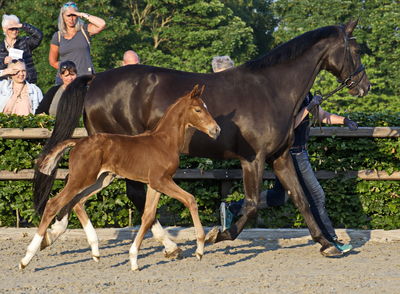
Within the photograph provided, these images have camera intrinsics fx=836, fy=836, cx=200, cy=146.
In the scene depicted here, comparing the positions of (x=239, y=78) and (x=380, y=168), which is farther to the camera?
(x=380, y=168)

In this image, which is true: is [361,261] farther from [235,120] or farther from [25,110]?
[25,110]

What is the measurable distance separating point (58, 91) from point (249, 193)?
11.6 ft

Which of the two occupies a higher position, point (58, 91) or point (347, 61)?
point (347, 61)

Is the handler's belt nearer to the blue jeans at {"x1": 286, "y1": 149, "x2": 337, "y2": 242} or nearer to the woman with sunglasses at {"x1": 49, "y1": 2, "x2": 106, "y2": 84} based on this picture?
the blue jeans at {"x1": 286, "y1": 149, "x2": 337, "y2": 242}

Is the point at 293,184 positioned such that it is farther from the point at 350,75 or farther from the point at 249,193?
the point at 350,75

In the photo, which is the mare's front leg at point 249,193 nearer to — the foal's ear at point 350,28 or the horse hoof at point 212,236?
the horse hoof at point 212,236

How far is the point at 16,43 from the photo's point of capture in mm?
11539

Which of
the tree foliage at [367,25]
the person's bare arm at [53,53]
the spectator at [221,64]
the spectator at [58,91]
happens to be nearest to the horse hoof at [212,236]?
the spectator at [221,64]

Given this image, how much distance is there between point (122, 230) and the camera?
9.49m

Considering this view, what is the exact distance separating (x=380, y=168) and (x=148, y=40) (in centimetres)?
3327

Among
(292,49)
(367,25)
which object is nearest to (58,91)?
(292,49)

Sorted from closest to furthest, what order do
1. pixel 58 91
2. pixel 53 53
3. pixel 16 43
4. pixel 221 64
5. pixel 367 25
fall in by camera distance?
pixel 221 64, pixel 58 91, pixel 53 53, pixel 16 43, pixel 367 25

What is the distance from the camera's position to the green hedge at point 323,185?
9.70 meters

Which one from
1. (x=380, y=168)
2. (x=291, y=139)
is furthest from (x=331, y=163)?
(x=291, y=139)
